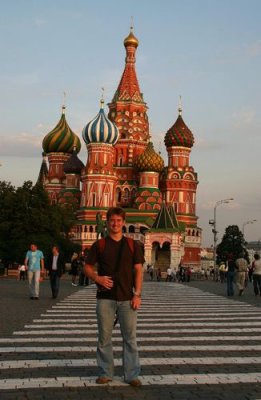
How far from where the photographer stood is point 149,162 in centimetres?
7925

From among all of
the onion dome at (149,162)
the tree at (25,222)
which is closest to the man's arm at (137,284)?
the tree at (25,222)

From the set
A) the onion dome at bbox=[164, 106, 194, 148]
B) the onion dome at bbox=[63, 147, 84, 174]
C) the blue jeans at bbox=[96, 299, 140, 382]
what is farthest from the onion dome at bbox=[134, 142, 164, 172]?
the blue jeans at bbox=[96, 299, 140, 382]

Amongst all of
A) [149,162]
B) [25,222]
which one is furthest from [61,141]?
[25,222]

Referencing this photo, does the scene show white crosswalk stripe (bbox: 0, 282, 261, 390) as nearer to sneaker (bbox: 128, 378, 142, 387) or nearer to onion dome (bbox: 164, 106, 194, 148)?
sneaker (bbox: 128, 378, 142, 387)

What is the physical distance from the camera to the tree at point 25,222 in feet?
152

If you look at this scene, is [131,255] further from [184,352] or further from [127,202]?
[127,202]

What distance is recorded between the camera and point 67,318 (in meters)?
13.1

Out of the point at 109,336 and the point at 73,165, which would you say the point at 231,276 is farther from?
the point at 73,165

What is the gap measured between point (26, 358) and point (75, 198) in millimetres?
74417

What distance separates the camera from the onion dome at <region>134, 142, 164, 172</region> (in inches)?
3118

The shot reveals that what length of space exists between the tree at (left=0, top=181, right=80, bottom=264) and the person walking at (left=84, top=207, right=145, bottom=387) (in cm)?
3881

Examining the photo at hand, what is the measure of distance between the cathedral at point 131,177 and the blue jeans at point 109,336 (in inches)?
2476

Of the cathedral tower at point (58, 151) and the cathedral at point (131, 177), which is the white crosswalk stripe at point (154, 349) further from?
the cathedral tower at point (58, 151)

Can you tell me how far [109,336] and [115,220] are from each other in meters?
1.26
